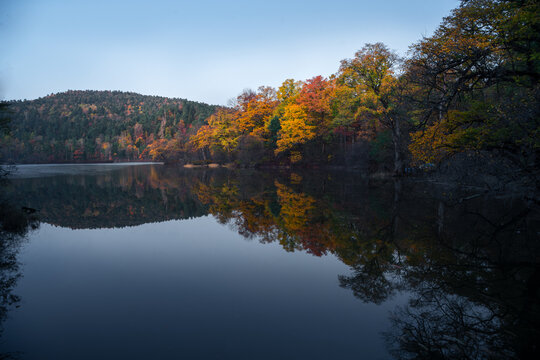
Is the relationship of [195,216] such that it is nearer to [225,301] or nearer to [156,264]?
[156,264]

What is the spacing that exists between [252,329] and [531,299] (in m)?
4.59

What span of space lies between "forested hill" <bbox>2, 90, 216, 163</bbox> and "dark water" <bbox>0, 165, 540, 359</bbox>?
293 ft

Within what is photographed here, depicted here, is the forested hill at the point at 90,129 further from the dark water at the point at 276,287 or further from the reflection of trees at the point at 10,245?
the dark water at the point at 276,287

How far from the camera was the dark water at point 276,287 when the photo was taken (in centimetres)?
358

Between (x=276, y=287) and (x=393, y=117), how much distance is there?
24.0m

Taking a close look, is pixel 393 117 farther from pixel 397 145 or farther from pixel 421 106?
pixel 421 106

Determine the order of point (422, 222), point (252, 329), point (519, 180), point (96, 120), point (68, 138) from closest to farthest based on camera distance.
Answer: point (252, 329), point (519, 180), point (422, 222), point (68, 138), point (96, 120)

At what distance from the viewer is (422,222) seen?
9.77 meters

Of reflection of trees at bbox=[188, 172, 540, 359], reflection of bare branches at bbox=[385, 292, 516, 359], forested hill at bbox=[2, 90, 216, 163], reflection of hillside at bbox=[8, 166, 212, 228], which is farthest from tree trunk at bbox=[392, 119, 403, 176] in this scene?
forested hill at bbox=[2, 90, 216, 163]

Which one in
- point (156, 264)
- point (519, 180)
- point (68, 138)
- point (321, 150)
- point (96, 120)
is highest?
point (96, 120)

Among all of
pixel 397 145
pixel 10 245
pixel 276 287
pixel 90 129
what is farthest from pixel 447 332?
pixel 90 129

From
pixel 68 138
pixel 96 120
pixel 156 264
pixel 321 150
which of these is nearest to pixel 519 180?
pixel 156 264

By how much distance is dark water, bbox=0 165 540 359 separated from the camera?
3578 millimetres

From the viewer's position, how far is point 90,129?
129 meters
